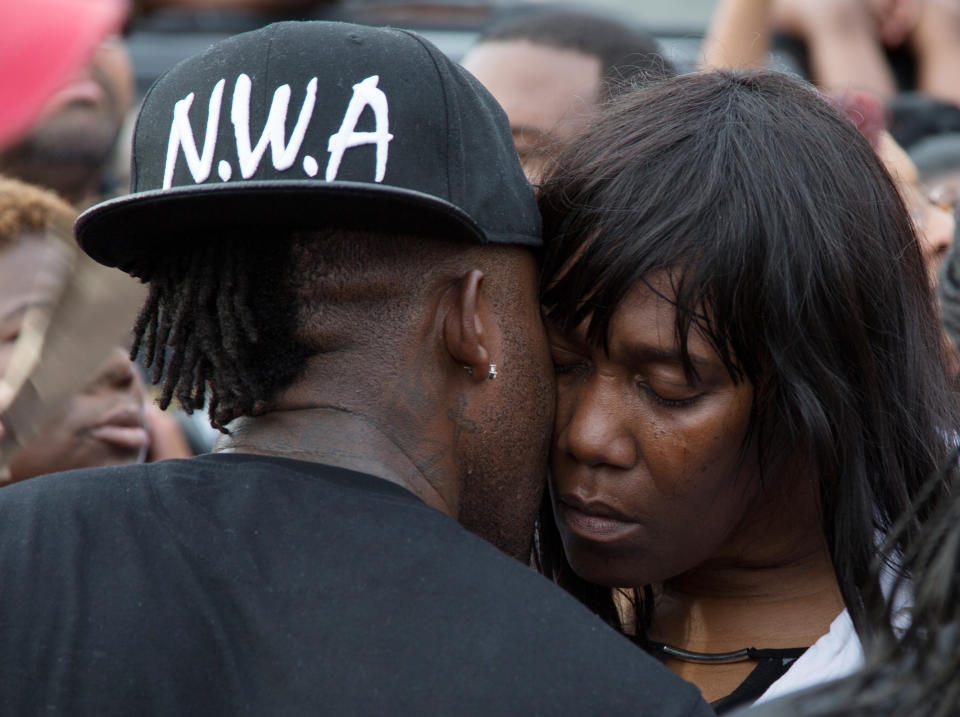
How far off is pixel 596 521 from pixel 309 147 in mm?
781

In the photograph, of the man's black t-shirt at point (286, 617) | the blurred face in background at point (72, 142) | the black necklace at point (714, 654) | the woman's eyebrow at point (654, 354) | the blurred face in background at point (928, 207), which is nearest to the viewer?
the man's black t-shirt at point (286, 617)

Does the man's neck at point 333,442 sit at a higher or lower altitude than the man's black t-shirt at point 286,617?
higher

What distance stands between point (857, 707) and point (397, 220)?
3.20 feet

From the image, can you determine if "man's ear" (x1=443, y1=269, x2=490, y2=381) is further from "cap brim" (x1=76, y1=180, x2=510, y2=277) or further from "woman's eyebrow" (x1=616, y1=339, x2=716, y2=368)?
"woman's eyebrow" (x1=616, y1=339, x2=716, y2=368)

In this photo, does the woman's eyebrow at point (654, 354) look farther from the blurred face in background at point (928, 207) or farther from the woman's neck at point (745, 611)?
the blurred face in background at point (928, 207)

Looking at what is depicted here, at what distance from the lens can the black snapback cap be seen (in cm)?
169

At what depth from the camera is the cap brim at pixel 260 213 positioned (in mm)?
1670

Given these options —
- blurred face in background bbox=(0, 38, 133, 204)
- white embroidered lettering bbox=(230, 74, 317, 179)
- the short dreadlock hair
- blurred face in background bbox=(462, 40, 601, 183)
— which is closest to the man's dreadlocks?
the short dreadlock hair

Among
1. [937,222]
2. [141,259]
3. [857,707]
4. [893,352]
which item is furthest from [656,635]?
[937,222]

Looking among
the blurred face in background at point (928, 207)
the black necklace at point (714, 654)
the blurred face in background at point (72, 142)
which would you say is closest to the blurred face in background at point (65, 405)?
the black necklace at point (714, 654)

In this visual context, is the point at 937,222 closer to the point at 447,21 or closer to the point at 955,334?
the point at 955,334

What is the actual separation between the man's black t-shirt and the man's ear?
10.5 inches

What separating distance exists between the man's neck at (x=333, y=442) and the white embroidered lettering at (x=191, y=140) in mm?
342

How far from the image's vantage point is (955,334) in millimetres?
2207
